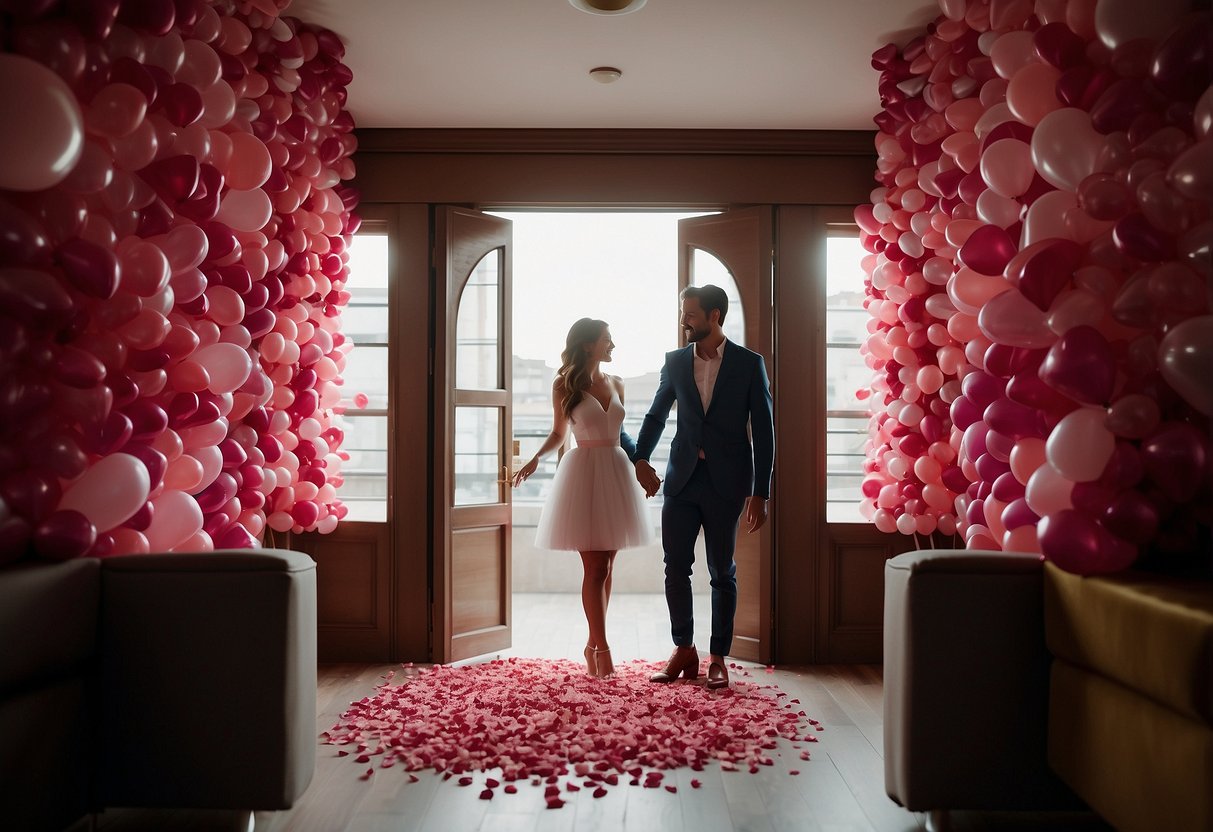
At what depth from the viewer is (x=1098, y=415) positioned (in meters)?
2.05

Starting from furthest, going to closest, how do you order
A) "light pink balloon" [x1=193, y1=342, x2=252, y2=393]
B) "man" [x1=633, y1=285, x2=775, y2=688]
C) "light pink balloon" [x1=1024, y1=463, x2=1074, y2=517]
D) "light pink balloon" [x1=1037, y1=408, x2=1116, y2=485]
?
1. "man" [x1=633, y1=285, x2=775, y2=688]
2. "light pink balloon" [x1=193, y1=342, x2=252, y2=393]
3. "light pink balloon" [x1=1024, y1=463, x2=1074, y2=517]
4. "light pink balloon" [x1=1037, y1=408, x2=1116, y2=485]

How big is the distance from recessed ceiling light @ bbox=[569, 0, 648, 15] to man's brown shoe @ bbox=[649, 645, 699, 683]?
96.9 inches

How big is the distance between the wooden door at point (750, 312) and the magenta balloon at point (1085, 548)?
2.25 m

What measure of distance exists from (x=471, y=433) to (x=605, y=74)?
70.3 inches

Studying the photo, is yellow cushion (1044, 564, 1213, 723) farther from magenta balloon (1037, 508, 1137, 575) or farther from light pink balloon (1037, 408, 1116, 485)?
light pink balloon (1037, 408, 1116, 485)

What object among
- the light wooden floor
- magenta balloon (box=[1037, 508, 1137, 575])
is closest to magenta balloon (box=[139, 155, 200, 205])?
the light wooden floor

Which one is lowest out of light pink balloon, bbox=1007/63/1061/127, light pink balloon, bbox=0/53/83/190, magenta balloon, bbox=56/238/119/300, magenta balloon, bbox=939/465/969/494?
magenta balloon, bbox=939/465/969/494

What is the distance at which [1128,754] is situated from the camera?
1.80 m

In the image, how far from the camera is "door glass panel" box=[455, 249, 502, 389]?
4367 mm

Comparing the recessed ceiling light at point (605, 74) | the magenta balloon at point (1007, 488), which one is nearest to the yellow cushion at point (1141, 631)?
the magenta balloon at point (1007, 488)

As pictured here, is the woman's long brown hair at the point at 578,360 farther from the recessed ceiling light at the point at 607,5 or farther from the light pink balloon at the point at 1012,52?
the light pink balloon at the point at 1012,52

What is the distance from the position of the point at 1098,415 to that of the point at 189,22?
2.50m

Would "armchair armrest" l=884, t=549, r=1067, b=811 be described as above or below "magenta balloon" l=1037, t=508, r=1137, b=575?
below

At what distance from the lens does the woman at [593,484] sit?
12.6 feet
